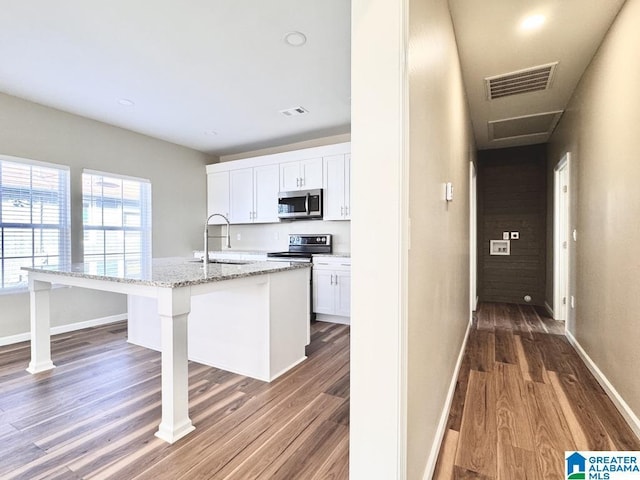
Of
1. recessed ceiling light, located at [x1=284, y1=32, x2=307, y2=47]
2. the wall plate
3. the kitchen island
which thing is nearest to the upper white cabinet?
the kitchen island

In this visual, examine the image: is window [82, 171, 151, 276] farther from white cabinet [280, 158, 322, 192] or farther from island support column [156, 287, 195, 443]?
island support column [156, 287, 195, 443]

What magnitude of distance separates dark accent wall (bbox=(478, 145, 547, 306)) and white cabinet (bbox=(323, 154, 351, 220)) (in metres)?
2.37

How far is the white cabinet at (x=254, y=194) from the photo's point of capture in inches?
191

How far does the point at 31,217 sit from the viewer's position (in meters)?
3.49

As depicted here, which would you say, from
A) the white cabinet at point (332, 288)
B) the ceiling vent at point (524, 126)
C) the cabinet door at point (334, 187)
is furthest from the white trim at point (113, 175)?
the ceiling vent at point (524, 126)

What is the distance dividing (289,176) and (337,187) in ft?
2.65

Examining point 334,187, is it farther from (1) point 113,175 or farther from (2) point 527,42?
(1) point 113,175

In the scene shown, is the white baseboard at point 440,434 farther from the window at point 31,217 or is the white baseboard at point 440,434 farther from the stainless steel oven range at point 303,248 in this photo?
the window at point 31,217

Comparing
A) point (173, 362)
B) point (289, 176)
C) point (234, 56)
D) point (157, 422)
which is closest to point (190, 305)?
point (173, 362)

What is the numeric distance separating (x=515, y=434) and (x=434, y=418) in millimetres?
571

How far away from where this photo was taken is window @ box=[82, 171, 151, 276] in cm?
395

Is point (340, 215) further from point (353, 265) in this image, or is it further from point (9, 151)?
point (9, 151)

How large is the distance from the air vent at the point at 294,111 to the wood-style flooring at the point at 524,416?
3.10 m

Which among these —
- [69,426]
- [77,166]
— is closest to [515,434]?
[69,426]
